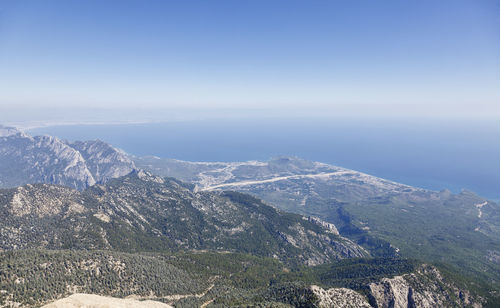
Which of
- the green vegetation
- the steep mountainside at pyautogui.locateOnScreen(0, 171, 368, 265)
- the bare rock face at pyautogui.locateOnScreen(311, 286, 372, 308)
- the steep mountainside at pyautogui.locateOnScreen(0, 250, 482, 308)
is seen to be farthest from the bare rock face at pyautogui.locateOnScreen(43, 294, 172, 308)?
the steep mountainside at pyautogui.locateOnScreen(0, 171, 368, 265)

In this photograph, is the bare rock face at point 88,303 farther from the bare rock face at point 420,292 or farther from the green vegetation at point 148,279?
the bare rock face at point 420,292

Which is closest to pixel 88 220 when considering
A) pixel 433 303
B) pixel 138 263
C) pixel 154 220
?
pixel 154 220

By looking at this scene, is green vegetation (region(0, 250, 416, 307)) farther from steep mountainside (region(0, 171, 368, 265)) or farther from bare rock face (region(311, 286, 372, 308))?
steep mountainside (region(0, 171, 368, 265))

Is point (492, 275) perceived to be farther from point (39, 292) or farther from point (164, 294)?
point (39, 292)

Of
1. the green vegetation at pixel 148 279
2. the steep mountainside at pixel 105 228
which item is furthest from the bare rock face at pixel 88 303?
the steep mountainside at pixel 105 228

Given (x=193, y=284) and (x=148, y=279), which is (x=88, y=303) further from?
(x=193, y=284)
